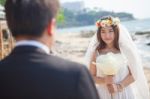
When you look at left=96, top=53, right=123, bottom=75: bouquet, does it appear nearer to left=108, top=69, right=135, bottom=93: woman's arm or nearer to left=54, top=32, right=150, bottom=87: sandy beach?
left=108, top=69, right=135, bottom=93: woman's arm

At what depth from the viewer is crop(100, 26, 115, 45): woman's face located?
6.27 m

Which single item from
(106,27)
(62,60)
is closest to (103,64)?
(106,27)

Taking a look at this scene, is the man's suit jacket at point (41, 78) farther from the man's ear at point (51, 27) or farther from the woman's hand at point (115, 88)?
the woman's hand at point (115, 88)

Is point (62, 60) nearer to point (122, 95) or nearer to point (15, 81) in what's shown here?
point (15, 81)

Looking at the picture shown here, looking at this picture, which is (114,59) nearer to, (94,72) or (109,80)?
(109,80)

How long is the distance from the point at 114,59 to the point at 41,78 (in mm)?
3685

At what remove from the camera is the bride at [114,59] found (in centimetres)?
621

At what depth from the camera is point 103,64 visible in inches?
238

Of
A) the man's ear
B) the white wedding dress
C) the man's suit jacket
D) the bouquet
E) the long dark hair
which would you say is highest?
the man's ear

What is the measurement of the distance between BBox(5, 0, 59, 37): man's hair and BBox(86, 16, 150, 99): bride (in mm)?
3606

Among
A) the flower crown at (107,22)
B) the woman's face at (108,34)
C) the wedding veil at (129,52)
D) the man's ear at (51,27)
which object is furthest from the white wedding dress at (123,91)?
the man's ear at (51,27)

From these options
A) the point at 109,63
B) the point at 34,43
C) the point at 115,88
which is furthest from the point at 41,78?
the point at 115,88

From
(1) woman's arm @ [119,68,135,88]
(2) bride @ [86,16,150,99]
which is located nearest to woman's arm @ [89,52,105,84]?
(2) bride @ [86,16,150,99]

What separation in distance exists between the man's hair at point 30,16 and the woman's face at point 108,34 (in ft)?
12.3
